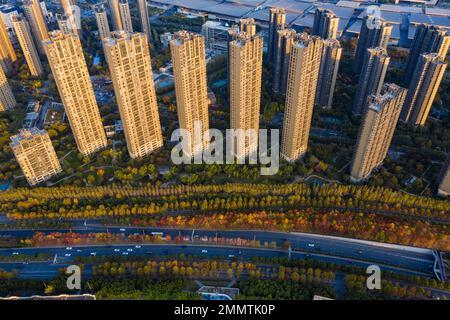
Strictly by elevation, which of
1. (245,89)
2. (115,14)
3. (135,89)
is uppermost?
(135,89)

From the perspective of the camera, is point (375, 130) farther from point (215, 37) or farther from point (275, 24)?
point (215, 37)

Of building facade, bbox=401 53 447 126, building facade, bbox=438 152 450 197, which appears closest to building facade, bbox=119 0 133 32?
building facade, bbox=401 53 447 126

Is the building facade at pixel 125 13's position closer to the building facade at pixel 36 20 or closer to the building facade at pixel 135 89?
the building facade at pixel 36 20

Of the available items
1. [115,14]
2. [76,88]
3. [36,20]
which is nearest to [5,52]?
[36,20]

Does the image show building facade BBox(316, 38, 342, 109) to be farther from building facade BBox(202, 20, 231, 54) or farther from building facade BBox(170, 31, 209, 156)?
building facade BBox(202, 20, 231, 54)

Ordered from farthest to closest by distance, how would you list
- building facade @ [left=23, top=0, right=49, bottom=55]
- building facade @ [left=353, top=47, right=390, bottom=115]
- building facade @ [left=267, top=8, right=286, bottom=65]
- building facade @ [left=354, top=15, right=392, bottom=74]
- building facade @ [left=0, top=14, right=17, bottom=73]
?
building facade @ [left=23, top=0, right=49, bottom=55], building facade @ [left=0, top=14, right=17, bottom=73], building facade @ [left=267, top=8, right=286, bottom=65], building facade @ [left=354, top=15, right=392, bottom=74], building facade @ [left=353, top=47, right=390, bottom=115]

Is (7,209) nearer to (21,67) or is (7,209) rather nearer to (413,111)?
(21,67)
